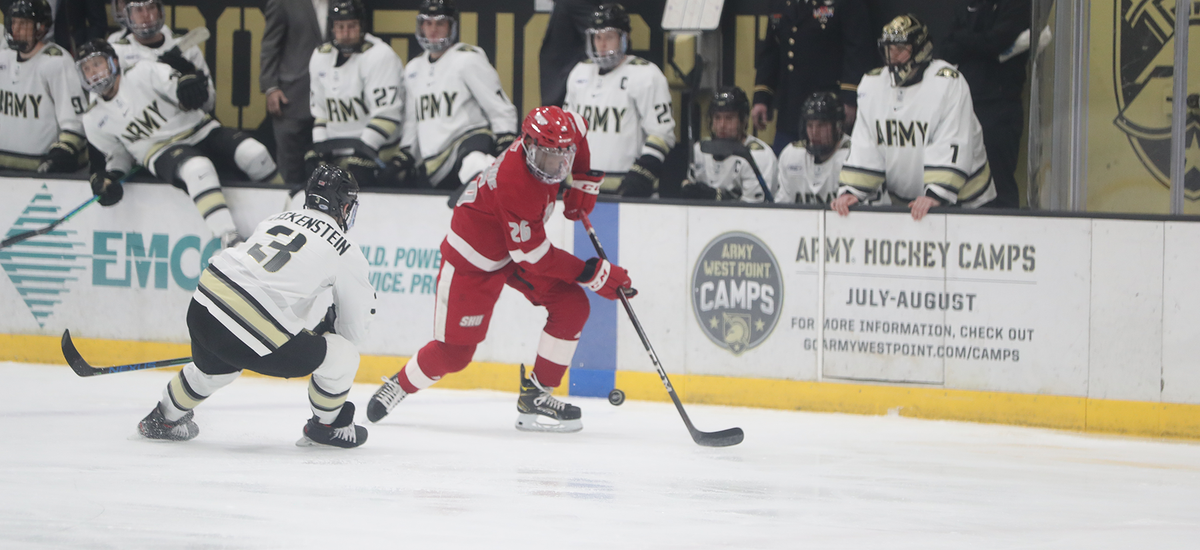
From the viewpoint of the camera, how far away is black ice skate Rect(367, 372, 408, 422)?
4105 millimetres

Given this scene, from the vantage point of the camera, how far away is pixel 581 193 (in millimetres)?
4156

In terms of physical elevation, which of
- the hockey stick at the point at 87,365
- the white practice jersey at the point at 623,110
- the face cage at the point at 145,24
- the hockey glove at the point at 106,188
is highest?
the face cage at the point at 145,24

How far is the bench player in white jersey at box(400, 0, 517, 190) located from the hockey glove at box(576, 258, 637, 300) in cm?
155

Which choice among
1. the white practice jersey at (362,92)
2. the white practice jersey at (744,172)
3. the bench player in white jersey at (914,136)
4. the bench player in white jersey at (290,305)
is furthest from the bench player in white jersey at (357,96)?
the bench player in white jersey at (914,136)

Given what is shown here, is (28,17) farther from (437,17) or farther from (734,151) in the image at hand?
(734,151)

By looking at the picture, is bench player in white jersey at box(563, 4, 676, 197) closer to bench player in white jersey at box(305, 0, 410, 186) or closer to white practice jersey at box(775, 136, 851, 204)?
white practice jersey at box(775, 136, 851, 204)

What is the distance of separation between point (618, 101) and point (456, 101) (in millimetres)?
781

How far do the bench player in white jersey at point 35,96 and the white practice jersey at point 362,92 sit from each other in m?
1.31

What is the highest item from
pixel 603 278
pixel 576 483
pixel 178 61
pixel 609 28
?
pixel 609 28

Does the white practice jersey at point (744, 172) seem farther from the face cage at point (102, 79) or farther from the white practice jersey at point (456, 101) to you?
the face cage at point (102, 79)

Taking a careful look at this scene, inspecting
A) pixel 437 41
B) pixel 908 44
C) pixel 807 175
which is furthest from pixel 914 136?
pixel 437 41

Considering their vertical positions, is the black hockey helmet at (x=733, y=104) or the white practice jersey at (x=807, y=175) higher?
the black hockey helmet at (x=733, y=104)

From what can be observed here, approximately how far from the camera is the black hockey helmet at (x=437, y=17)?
532cm

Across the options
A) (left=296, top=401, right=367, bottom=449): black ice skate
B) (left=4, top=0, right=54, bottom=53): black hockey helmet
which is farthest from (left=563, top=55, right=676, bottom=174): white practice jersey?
(left=4, top=0, right=54, bottom=53): black hockey helmet
